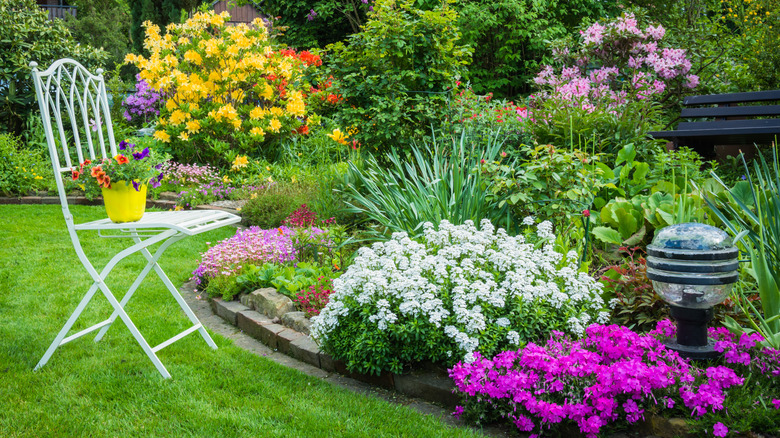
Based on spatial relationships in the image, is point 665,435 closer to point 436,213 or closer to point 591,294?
point 591,294

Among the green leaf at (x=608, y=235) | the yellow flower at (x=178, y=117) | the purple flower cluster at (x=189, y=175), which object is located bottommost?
the purple flower cluster at (x=189, y=175)

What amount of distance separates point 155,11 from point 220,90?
10660 mm

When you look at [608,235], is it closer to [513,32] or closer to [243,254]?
[243,254]

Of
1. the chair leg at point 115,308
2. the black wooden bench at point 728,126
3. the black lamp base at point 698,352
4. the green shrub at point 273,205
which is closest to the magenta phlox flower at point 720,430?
the black lamp base at point 698,352

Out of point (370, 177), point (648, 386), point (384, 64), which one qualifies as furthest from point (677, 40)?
point (648, 386)

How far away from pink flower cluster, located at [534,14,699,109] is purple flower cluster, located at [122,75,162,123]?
6.80 m

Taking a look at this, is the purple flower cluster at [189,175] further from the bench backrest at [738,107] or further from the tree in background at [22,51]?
the bench backrest at [738,107]

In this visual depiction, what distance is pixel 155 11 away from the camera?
17000 mm

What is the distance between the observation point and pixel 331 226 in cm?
492

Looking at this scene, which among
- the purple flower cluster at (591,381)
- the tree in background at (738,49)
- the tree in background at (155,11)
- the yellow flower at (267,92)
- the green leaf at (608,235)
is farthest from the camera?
→ the tree in background at (155,11)

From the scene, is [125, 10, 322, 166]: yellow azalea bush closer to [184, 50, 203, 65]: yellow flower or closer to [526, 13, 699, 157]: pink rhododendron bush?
[184, 50, 203, 65]: yellow flower

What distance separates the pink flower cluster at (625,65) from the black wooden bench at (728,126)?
0.69 metres

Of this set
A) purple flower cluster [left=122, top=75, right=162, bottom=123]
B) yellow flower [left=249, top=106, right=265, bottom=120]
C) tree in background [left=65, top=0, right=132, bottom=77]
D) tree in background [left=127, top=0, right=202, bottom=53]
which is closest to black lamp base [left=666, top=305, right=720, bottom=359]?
yellow flower [left=249, top=106, right=265, bottom=120]

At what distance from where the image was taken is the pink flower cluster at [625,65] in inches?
250
